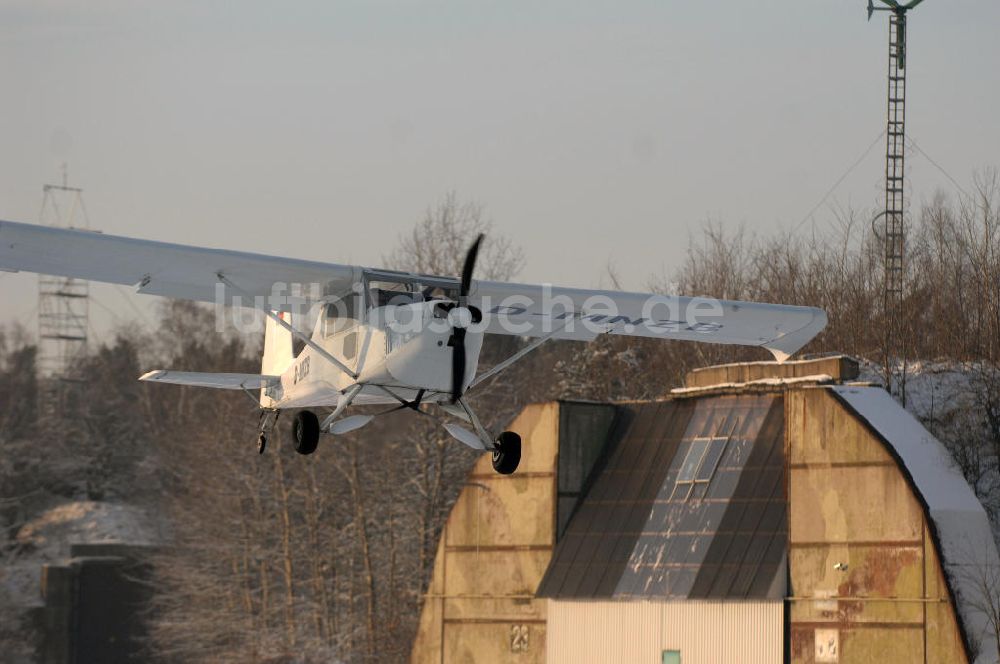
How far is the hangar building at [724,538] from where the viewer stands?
28.8m

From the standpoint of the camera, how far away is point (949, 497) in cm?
2902

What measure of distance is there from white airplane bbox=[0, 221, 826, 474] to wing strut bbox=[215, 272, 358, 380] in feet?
0.08

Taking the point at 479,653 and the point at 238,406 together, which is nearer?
the point at 479,653

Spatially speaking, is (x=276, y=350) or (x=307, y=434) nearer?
(x=307, y=434)

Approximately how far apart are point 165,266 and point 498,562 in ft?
57.0

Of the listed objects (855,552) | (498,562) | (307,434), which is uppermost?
(307,434)

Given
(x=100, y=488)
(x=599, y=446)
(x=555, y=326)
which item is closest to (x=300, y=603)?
(x=100, y=488)

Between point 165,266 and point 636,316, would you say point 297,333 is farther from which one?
point 636,316

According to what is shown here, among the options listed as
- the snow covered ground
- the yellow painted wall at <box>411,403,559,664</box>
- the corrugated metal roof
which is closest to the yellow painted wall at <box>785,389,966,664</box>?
the corrugated metal roof

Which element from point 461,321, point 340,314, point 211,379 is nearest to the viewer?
point 461,321

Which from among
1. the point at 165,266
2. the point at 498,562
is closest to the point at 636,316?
the point at 165,266

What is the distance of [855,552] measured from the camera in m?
29.6

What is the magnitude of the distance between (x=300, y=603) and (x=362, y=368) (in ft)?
116

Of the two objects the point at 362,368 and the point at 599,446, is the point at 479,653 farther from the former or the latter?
the point at 362,368
